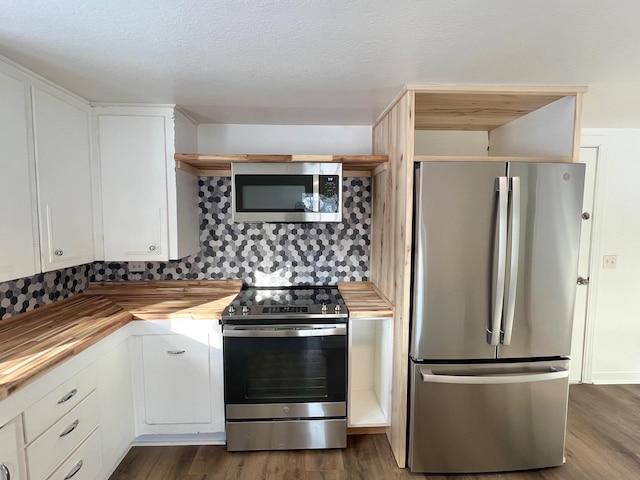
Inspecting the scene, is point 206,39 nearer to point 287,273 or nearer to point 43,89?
point 43,89

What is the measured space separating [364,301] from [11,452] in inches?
67.2

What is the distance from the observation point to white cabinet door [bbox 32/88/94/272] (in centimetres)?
162

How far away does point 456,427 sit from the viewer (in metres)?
1.76

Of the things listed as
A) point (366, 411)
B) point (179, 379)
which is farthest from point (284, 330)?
point (366, 411)

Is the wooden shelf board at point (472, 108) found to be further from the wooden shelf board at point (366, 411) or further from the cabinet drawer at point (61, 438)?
the cabinet drawer at point (61, 438)

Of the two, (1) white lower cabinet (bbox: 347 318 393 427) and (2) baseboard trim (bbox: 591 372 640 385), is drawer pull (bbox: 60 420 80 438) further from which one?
(2) baseboard trim (bbox: 591 372 640 385)

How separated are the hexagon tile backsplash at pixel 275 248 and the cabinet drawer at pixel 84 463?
1118 millimetres

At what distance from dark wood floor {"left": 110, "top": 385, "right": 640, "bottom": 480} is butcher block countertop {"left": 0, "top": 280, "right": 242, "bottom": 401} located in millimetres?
833

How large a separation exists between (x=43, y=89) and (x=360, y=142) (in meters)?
1.89

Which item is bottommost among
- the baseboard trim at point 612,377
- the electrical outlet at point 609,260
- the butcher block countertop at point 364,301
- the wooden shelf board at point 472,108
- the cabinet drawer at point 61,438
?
the baseboard trim at point 612,377

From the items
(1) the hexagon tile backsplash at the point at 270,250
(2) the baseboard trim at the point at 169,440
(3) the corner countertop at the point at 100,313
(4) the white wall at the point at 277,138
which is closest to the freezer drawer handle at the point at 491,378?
(3) the corner countertop at the point at 100,313

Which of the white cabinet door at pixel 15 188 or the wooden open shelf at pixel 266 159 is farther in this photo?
the wooden open shelf at pixel 266 159

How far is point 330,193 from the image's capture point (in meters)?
2.06

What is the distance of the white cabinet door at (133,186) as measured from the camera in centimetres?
204
